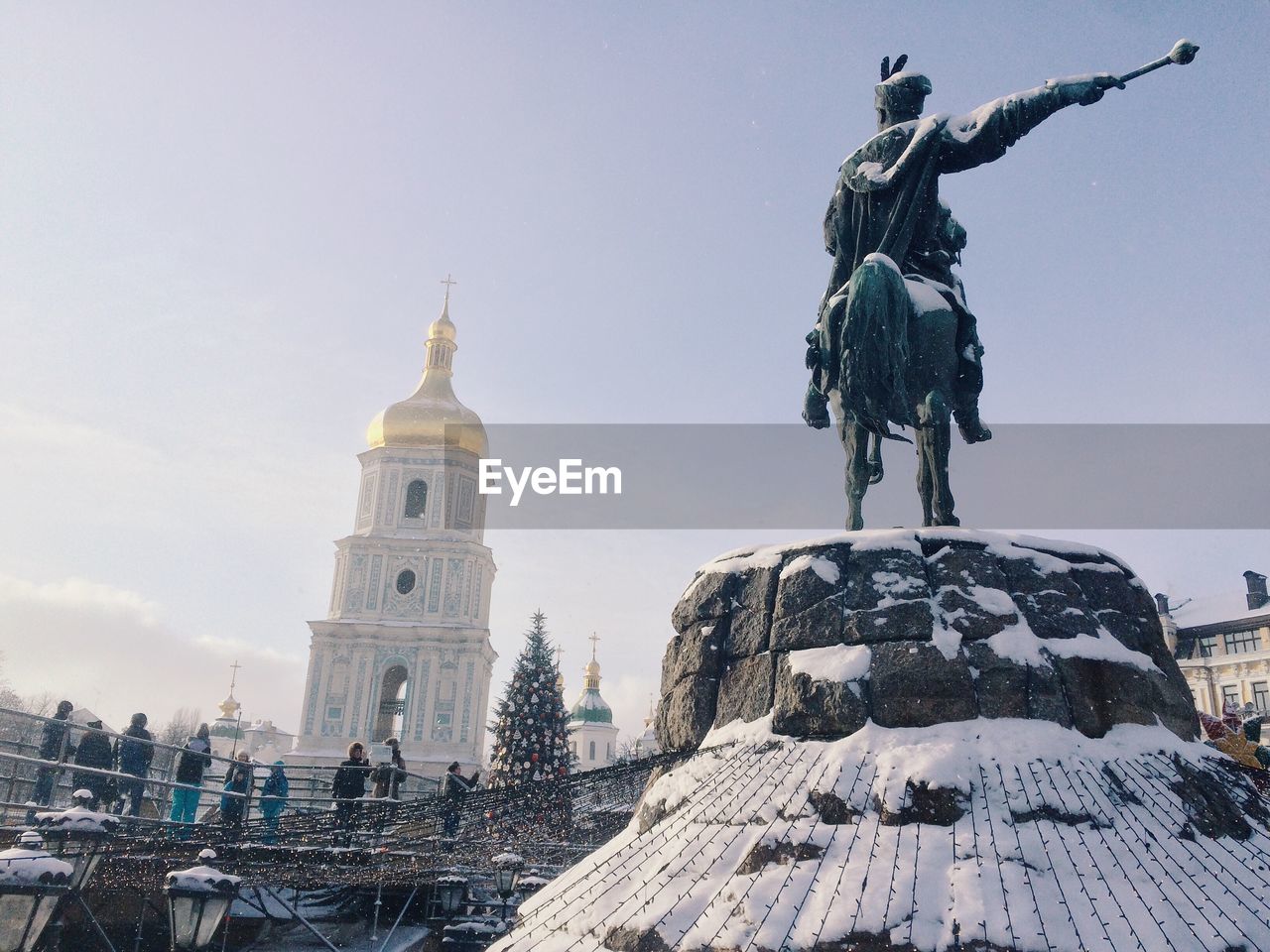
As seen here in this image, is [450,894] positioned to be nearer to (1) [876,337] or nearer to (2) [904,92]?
(1) [876,337]

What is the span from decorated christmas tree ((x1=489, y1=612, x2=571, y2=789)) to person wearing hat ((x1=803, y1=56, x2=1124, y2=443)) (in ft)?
87.9

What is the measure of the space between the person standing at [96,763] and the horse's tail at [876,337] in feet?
26.4

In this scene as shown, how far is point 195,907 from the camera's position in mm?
5703

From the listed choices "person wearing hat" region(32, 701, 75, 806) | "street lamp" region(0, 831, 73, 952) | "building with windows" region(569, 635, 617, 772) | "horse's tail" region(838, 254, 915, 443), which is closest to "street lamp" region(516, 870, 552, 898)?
"person wearing hat" region(32, 701, 75, 806)

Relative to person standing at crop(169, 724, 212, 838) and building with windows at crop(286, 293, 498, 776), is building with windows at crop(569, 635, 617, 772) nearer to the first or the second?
building with windows at crop(286, 293, 498, 776)

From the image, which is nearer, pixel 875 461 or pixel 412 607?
pixel 875 461

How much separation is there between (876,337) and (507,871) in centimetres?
679

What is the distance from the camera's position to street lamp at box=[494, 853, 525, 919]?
9.67 metres

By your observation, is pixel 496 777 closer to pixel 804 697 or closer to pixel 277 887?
pixel 277 887

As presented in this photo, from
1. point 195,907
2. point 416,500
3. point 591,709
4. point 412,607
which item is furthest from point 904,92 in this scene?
point 591,709

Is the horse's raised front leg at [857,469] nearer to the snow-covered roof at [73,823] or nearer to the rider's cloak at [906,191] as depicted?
the rider's cloak at [906,191]

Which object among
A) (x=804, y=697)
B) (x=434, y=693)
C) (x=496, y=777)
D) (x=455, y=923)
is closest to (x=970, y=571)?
(x=804, y=697)

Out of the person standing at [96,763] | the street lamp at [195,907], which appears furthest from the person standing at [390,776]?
the street lamp at [195,907]

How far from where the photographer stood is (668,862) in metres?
5.70
